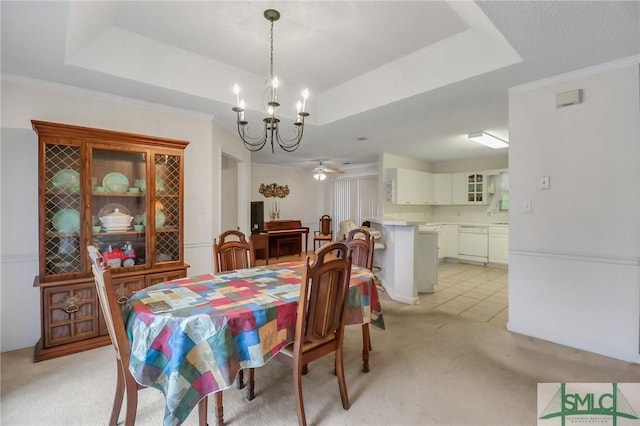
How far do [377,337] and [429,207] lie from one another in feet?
17.3

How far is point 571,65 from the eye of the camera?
2.47 meters

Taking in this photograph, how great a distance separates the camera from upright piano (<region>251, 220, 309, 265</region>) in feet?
22.5

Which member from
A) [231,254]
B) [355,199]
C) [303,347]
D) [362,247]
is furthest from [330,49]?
[355,199]

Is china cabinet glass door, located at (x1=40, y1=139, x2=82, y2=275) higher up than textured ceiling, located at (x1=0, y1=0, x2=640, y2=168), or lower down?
lower down

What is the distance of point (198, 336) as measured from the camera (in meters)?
1.42

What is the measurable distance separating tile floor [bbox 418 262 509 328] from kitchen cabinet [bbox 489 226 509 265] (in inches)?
8.6

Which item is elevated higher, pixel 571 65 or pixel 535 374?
pixel 571 65

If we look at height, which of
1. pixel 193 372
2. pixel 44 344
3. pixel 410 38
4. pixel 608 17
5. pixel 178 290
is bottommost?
pixel 44 344

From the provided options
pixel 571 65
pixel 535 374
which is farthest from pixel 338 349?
pixel 571 65

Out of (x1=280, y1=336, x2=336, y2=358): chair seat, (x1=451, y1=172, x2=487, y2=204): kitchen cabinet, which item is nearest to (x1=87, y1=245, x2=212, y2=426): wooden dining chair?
(x1=280, y1=336, x2=336, y2=358): chair seat

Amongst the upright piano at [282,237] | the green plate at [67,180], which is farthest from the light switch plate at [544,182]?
the upright piano at [282,237]

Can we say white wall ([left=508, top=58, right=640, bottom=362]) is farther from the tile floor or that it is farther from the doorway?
the doorway

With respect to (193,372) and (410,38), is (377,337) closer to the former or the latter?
(193,372)

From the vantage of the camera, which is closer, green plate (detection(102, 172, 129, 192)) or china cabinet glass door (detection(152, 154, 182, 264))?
green plate (detection(102, 172, 129, 192))
